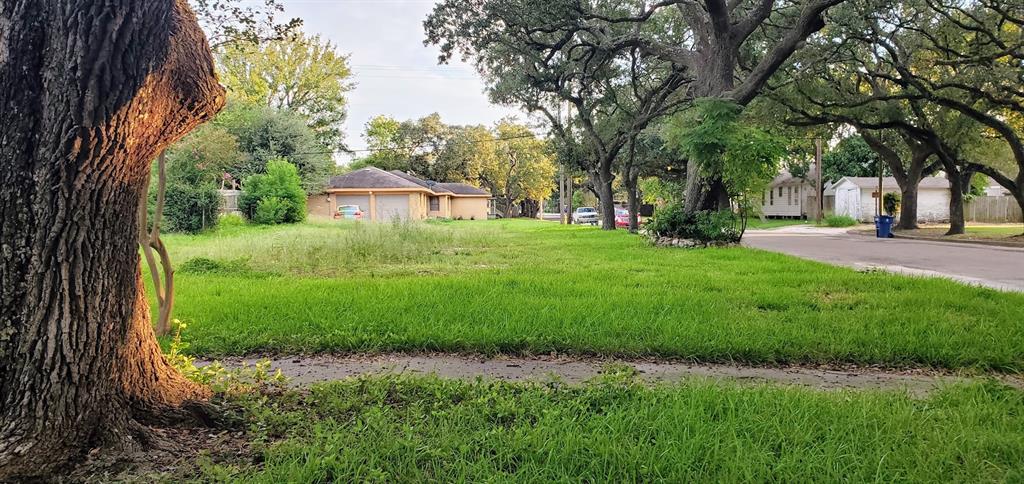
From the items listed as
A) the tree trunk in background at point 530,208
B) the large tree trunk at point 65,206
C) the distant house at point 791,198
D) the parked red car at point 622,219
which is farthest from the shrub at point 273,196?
the tree trunk in background at point 530,208

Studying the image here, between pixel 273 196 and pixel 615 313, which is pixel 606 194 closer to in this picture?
pixel 273 196

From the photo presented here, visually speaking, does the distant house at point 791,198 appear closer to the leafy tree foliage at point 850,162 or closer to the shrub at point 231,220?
the leafy tree foliage at point 850,162

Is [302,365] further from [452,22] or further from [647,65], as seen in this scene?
[647,65]

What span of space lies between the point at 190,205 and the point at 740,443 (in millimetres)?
21115

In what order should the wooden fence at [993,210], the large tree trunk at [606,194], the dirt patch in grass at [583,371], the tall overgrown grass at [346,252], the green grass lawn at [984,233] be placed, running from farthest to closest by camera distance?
the wooden fence at [993,210] < the large tree trunk at [606,194] < the green grass lawn at [984,233] < the tall overgrown grass at [346,252] < the dirt patch in grass at [583,371]

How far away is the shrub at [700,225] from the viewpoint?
12.8 meters

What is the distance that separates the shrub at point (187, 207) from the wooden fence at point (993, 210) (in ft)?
133

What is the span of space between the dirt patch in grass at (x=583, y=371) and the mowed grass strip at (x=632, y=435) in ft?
1.18

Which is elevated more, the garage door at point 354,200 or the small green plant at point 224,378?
the garage door at point 354,200

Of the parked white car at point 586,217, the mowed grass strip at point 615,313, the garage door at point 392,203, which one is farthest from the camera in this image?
the parked white car at point 586,217

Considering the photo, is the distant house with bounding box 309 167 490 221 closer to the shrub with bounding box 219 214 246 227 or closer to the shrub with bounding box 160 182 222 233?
the shrub with bounding box 219 214 246 227

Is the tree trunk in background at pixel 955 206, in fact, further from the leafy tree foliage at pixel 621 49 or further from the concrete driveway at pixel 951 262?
the leafy tree foliage at pixel 621 49

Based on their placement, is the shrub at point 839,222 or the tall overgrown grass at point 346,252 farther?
the shrub at point 839,222

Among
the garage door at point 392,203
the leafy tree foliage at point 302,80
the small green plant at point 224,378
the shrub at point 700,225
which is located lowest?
the small green plant at point 224,378
